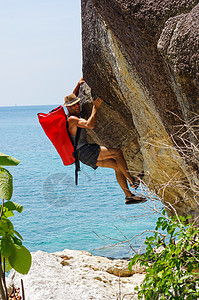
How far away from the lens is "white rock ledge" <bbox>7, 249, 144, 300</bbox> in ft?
13.6

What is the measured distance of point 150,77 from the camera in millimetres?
3910

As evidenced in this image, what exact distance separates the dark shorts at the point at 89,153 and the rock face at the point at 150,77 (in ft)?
1.76

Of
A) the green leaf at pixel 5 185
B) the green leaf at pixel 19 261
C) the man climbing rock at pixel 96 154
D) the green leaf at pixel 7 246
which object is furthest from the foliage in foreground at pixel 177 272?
the man climbing rock at pixel 96 154

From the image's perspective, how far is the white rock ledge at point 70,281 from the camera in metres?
4.16

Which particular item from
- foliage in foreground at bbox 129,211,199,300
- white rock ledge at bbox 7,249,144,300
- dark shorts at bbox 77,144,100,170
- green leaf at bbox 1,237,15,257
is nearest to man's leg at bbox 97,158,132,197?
dark shorts at bbox 77,144,100,170

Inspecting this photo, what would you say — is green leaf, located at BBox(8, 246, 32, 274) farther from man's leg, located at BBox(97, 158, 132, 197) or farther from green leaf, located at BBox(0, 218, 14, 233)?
man's leg, located at BBox(97, 158, 132, 197)

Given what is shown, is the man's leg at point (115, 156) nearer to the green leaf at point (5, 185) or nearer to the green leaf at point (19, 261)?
the green leaf at point (19, 261)

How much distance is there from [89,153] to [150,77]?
262 centimetres

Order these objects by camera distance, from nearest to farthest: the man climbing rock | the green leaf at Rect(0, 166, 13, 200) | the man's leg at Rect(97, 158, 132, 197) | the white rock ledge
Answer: the green leaf at Rect(0, 166, 13, 200) → the white rock ledge → the man climbing rock → the man's leg at Rect(97, 158, 132, 197)

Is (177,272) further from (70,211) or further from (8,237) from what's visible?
(70,211)

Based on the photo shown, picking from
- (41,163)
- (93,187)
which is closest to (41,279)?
(93,187)

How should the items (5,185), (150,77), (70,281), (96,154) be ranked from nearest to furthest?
(5,185) → (150,77) → (70,281) → (96,154)

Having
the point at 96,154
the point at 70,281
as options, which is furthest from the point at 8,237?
the point at 96,154

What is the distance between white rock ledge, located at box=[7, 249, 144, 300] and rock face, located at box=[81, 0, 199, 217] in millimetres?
1240
